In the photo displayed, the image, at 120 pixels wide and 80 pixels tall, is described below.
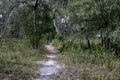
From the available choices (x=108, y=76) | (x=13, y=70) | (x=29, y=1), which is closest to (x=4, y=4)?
(x=29, y=1)

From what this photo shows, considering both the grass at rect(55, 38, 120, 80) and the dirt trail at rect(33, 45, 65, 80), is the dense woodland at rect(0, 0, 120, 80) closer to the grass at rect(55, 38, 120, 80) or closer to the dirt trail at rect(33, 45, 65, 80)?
the grass at rect(55, 38, 120, 80)

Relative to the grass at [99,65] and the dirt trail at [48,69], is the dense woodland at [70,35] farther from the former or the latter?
the dirt trail at [48,69]

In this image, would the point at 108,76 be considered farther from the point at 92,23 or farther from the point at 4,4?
the point at 4,4

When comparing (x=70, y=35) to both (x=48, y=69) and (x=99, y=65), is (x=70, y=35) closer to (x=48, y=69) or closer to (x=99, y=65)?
(x=48, y=69)

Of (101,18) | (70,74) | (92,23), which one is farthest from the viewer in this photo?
(92,23)

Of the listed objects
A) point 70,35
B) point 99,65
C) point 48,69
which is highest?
point 70,35

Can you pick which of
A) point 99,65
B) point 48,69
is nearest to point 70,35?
point 48,69

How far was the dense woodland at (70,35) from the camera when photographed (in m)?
9.41

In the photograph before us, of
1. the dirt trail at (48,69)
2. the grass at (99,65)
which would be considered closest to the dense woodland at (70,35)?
the grass at (99,65)

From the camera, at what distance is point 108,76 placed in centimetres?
800

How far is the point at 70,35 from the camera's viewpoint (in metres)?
20.0

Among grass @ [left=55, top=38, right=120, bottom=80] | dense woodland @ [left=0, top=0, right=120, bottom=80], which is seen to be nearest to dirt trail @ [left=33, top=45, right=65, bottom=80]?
dense woodland @ [left=0, top=0, right=120, bottom=80]

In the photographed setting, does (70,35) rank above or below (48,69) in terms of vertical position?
above

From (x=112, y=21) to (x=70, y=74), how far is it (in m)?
4.91
